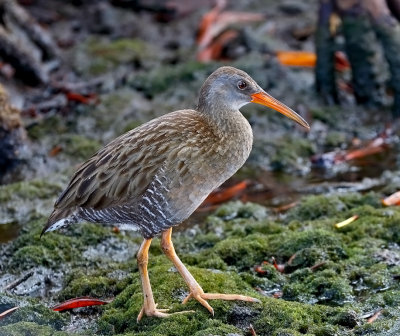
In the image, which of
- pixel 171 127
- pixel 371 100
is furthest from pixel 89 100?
pixel 171 127

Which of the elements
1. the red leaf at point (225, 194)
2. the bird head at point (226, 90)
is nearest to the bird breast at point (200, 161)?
the bird head at point (226, 90)

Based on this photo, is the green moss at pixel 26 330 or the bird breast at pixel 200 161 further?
the bird breast at pixel 200 161

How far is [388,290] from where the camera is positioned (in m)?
5.74

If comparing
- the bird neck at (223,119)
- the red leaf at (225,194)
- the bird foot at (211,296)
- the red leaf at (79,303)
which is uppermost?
the bird neck at (223,119)

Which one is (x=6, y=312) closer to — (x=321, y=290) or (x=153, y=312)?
(x=153, y=312)

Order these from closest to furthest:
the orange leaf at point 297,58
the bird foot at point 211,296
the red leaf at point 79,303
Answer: the bird foot at point 211,296 → the red leaf at point 79,303 → the orange leaf at point 297,58

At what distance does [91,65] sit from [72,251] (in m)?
4.70

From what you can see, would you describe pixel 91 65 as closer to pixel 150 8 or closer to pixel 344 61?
pixel 150 8

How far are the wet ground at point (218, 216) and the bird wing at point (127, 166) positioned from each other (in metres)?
0.72

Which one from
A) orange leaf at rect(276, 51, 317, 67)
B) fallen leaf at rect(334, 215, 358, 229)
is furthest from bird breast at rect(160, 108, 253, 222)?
Result: orange leaf at rect(276, 51, 317, 67)

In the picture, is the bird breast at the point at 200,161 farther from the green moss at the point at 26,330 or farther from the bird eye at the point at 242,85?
the green moss at the point at 26,330

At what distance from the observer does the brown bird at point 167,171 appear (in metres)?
5.41

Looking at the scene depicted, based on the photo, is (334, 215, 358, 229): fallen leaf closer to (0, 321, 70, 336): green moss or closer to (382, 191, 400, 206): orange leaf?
(382, 191, 400, 206): orange leaf

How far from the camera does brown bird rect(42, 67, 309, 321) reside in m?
5.41
